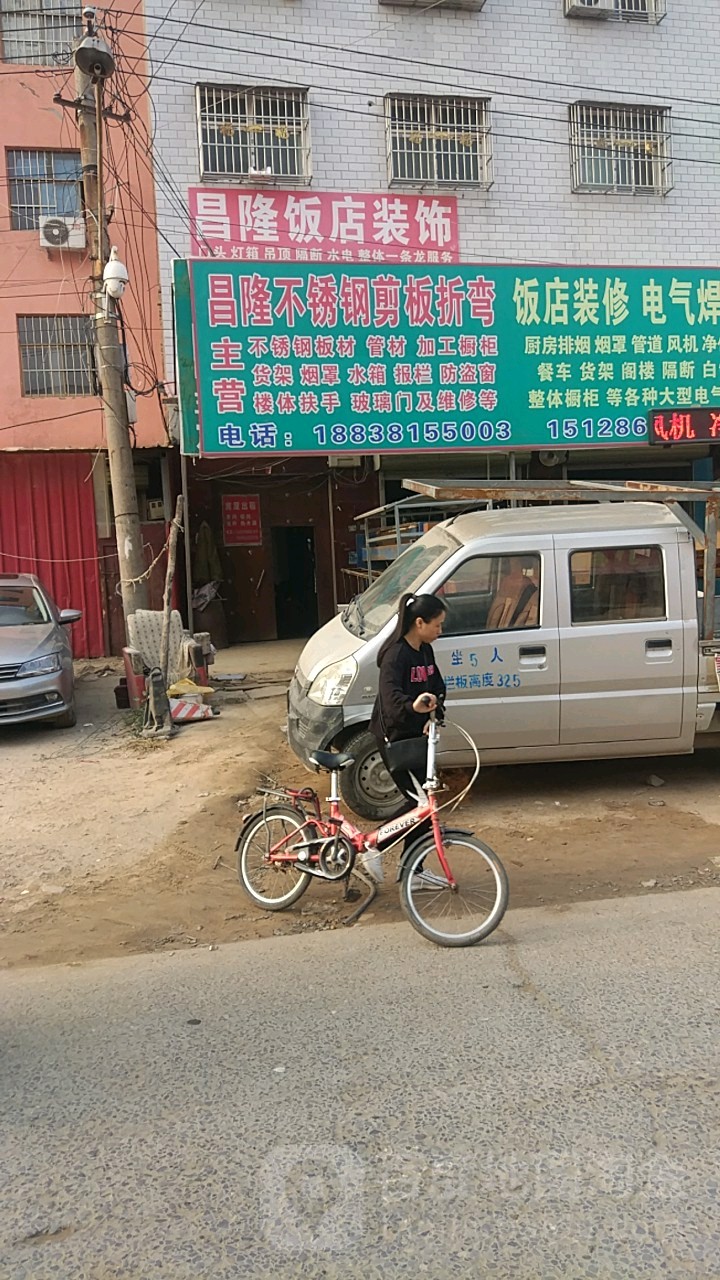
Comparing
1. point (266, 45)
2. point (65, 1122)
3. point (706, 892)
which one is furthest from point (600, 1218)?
point (266, 45)

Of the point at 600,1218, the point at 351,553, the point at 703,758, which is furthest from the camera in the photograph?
the point at 351,553

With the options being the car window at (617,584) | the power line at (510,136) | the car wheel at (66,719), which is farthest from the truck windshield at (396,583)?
the power line at (510,136)

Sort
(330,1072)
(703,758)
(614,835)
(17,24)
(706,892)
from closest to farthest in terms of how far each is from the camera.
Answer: (330,1072) < (706,892) < (614,835) < (703,758) < (17,24)

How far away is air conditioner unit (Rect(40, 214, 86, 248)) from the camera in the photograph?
1338 cm

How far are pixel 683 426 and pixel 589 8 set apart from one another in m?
8.01

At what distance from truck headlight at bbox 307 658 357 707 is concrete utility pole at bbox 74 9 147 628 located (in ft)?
14.1

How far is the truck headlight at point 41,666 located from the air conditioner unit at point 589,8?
13413mm

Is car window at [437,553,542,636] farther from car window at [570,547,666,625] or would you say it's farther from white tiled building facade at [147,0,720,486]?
white tiled building facade at [147,0,720,486]

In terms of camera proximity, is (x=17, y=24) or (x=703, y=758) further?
(x=17, y=24)

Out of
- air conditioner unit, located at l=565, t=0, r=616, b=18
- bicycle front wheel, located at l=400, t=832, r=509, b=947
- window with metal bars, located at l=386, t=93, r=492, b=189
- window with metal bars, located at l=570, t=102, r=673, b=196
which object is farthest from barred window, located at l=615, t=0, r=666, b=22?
bicycle front wheel, located at l=400, t=832, r=509, b=947

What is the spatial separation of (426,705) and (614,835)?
225 centimetres

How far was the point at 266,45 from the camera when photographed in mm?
13680

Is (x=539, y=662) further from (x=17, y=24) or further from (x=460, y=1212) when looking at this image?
(x=17, y=24)

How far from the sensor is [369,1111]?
2934mm
